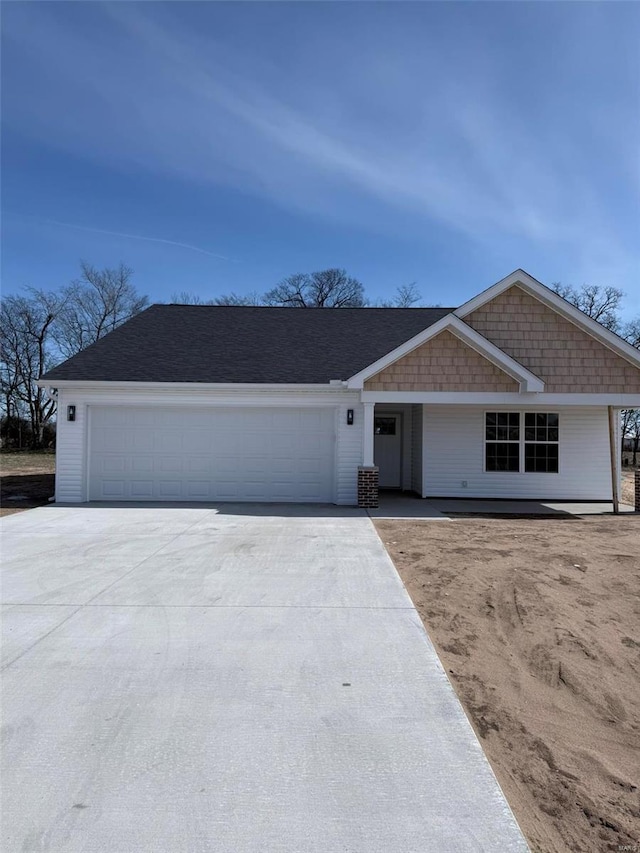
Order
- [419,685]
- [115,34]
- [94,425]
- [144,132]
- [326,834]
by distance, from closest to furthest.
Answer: [326,834] < [419,685] < [115,34] < [144,132] < [94,425]

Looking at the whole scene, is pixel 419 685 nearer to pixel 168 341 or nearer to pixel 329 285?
pixel 168 341

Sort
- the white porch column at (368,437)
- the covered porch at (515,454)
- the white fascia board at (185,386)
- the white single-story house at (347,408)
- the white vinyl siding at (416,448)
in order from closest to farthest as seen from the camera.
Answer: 1. the white single-story house at (347,408)
2. the white porch column at (368,437)
3. the white fascia board at (185,386)
4. the covered porch at (515,454)
5. the white vinyl siding at (416,448)

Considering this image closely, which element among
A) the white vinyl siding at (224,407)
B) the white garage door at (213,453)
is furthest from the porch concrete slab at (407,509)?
the white garage door at (213,453)

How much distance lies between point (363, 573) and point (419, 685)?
2.59m

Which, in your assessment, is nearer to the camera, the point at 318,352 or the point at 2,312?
the point at 318,352

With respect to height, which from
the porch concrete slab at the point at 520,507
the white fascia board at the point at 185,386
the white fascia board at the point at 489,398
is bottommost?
the porch concrete slab at the point at 520,507

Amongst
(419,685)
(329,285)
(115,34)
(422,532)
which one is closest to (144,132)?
(115,34)

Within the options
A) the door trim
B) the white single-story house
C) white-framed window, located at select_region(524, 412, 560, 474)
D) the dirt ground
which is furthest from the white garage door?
white-framed window, located at select_region(524, 412, 560, 474)

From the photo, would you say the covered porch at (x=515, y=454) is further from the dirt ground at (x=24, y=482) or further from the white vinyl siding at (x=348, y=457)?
the dirt ground at (x=24, y=482)

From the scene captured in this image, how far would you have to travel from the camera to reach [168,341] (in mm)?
13570

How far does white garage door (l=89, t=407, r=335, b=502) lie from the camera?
1190cm

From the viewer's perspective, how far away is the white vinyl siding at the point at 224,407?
1161cm

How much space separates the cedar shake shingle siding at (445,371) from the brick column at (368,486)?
187 cm

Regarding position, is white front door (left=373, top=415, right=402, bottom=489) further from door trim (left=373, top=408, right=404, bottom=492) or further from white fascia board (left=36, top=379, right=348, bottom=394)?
white fascia board (left=36, top=379, right=348, bottom=394)
